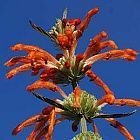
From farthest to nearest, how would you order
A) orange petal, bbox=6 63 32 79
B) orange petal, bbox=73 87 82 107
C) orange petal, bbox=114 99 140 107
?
orange petal, bbox=6 63 32 79 → orange petal, bbox=114 99 140 107 → orange petal, bbox=73 87 82 107

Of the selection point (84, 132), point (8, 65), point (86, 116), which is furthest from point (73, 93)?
point (8, 65)

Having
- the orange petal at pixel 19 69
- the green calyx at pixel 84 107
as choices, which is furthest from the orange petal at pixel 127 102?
the orange petal at pixel 19 69

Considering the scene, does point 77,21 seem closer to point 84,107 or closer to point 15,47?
point 15,47

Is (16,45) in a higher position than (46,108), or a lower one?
higher

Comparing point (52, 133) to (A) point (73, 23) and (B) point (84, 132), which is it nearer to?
(B) point (84, 132)

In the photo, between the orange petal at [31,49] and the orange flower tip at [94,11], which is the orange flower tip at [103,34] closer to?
the orange flower tip at [94,11]

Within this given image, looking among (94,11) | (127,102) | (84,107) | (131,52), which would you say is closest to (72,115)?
(84,107)

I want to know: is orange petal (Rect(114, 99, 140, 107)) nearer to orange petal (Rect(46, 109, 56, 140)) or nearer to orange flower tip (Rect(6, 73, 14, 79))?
orange petal (Rect(46, 109, 56, 140))

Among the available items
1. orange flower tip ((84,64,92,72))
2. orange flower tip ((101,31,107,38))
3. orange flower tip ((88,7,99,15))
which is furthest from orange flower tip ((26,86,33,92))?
orange flower tip ((88,7,99,15))

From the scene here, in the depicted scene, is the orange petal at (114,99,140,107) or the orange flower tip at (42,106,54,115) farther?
the orange petal at (114,99,140,107)

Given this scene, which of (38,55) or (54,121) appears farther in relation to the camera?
(38,55)
